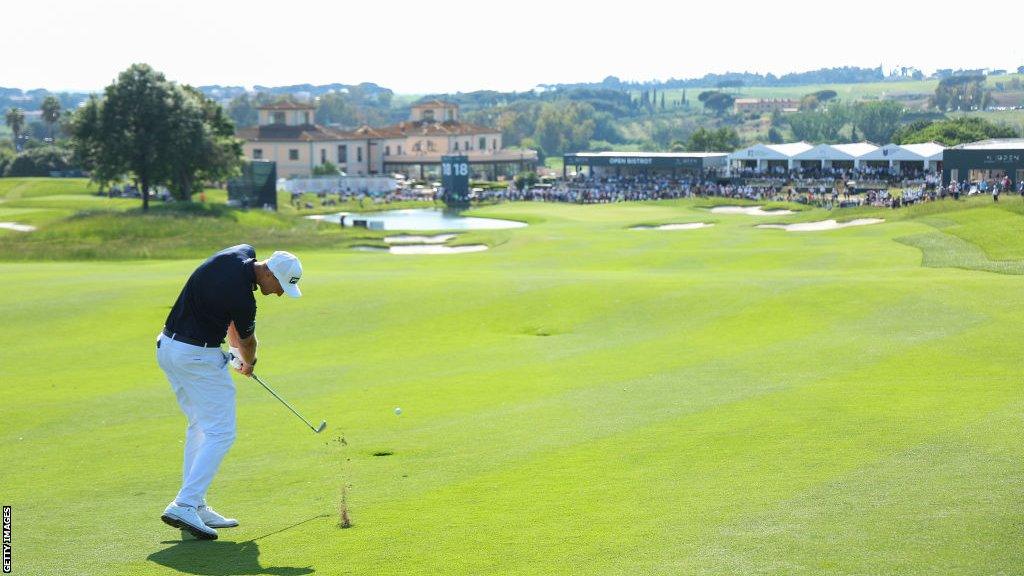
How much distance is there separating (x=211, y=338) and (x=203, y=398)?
23.1 inches

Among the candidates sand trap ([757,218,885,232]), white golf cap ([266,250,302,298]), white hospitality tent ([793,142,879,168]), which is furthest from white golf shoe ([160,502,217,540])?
white hospitality tent ([793,142,879,168])

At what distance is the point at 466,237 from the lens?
197 ft

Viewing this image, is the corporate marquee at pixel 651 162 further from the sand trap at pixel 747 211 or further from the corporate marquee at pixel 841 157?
the sand trap at pixel 747 211

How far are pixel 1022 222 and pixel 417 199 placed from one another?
259 feet

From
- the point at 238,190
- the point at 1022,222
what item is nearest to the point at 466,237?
the point at 1022,222

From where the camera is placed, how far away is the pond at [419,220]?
79375mm

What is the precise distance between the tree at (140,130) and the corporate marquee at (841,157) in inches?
2116

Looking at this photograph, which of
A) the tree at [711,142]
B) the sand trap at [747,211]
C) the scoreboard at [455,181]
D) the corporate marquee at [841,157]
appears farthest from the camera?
the tree at [711,142]

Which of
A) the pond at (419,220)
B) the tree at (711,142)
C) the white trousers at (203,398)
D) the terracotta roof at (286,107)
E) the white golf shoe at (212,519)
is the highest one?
the terracotta roof at (286,107)

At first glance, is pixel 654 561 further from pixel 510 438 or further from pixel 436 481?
pixel 510 438

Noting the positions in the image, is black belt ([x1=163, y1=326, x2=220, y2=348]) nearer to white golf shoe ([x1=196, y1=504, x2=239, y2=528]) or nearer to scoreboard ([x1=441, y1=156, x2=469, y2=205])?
white golf shoe ([x1=196, y1=504, x2=239, y2=528])

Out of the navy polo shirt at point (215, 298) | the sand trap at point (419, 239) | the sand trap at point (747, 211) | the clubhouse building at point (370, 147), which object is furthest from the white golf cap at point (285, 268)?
the clubhouse building at point (370, 147)

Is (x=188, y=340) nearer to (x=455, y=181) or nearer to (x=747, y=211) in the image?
(x=747, y=211)

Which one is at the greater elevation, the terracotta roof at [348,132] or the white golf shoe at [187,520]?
the terracotta roof at [348,132]
